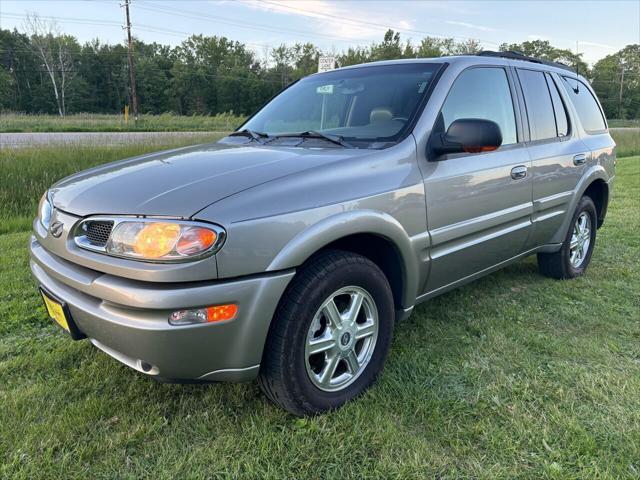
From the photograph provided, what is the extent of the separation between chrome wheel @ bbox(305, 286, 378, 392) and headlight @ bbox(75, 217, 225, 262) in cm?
62

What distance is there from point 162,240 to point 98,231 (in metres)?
0.40

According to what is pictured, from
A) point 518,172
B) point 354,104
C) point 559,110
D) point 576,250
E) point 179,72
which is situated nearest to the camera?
point 354,104

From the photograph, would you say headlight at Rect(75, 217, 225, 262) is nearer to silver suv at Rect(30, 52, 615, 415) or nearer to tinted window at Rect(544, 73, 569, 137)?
silver suv at Rect(30, 52, 615, 415)

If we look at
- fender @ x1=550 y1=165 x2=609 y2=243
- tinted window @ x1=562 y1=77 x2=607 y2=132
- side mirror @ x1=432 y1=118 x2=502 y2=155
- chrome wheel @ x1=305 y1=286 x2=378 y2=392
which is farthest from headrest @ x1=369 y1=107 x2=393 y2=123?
tinted window @ x1=562 y1=77 x2=607 y2=132

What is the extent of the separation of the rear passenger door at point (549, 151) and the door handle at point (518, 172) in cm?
14

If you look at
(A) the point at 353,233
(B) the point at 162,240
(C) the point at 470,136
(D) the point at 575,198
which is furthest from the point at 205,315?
(D) the point at 575,198

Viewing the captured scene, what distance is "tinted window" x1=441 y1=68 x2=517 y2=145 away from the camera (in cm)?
290

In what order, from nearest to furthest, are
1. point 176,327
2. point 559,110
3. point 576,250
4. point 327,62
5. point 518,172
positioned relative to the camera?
1. point 176,327
2. point 518,172
3. point 559,110
4. point 576,250
5. point 327,62

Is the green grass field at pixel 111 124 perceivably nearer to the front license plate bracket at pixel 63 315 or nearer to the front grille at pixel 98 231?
the front license plate bracket at pixel 63 315

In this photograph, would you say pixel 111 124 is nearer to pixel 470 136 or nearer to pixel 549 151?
pixel 549 151

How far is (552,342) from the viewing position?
303 cm

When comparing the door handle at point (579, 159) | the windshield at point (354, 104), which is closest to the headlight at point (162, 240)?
the windshield at point (354, 104)

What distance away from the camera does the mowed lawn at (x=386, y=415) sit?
197 centimetres

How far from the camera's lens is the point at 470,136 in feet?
8.25
